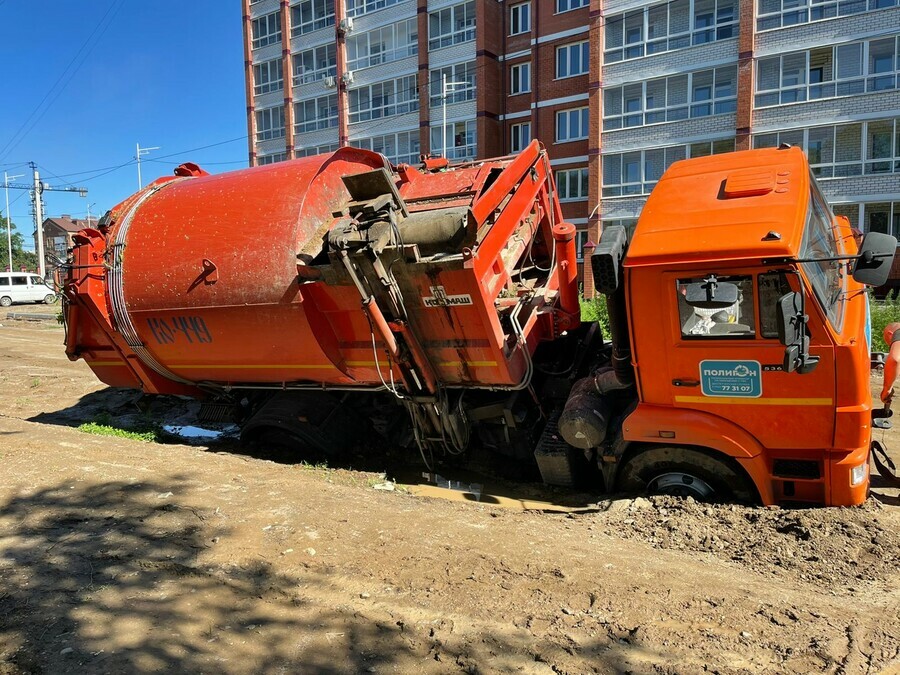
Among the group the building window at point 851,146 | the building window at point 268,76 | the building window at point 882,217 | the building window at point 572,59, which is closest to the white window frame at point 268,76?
the building window at point 268,76

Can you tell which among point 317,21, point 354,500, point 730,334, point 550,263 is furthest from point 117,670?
point 317,21

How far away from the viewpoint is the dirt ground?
2967mm

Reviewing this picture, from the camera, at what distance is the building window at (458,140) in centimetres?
3281

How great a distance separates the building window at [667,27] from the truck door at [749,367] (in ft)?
80.2

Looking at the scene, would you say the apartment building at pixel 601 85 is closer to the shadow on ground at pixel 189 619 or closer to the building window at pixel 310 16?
the building window at pixel 310 16

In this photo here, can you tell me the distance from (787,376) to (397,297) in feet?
10.1

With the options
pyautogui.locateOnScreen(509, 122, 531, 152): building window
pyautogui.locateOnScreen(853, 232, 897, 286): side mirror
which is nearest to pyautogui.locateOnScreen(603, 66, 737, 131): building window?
pyautogui.locateOnScreen(509, 122, 531, 152): building window

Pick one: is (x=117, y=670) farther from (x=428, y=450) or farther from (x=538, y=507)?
(x=428, y=450)

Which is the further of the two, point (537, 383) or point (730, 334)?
point (537, 383)

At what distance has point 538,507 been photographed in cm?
579

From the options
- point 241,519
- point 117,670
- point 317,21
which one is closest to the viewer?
point 117,670

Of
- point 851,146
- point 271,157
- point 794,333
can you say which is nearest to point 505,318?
point 794,333

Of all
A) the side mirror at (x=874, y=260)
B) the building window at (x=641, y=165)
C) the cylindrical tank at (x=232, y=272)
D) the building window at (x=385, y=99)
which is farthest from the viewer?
the building window at (x=385, y=99)

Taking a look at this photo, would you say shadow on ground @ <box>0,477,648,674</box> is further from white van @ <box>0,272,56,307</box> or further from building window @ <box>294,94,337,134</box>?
white van @ <box>0,272,56,307</box>
